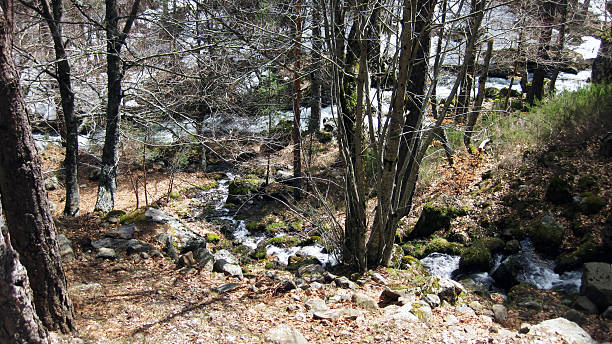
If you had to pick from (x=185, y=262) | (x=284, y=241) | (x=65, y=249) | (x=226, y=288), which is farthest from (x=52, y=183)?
(x=226, y=288)

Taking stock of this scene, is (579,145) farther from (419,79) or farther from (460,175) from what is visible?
(419,79)

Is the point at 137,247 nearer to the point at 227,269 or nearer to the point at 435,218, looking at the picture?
the point at 227,269

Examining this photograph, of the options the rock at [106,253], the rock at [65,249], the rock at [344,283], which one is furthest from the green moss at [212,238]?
the rock at [344,283]

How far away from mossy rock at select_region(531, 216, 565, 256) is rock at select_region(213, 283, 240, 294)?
5397 mm

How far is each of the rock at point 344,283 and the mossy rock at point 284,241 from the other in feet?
14.6

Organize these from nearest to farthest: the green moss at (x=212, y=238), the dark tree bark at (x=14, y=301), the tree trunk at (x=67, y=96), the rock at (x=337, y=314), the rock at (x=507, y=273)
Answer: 1. the dark tree bark at (x=14, y=301)
2. the rock at (x=337, y=314)
3. the rock at (x=507, y=273)
4. the tree trunk at (x=67, y=96)
5. the green moss at (x=212, y=238)

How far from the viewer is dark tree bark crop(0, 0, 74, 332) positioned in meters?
2.74

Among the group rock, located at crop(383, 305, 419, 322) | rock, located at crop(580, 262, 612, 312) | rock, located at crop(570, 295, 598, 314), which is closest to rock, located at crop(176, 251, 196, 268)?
rock, located at crop(383, 305, 419, 322)

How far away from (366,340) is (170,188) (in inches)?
418

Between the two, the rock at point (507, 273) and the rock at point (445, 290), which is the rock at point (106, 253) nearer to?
the rock at point (445, 290)

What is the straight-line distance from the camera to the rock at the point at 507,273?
6.60 meters

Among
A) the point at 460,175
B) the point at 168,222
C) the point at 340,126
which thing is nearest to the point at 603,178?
the point at 460,175

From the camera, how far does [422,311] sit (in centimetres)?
422


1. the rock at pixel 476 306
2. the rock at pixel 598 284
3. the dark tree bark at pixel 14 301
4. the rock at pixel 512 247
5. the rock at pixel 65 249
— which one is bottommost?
the rock at pixel 512 247
